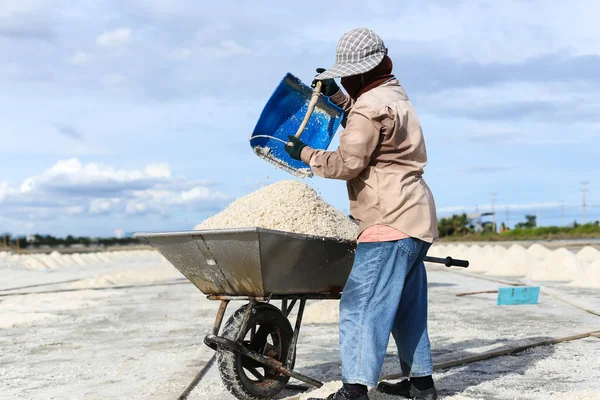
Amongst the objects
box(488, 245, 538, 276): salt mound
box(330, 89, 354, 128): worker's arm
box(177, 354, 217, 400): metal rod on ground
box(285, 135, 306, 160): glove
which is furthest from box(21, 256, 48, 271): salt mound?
box(285, 135, 306, 160): glove

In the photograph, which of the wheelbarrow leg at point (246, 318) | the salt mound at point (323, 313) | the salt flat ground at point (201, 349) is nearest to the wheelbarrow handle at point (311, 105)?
the wheelbarrow leg at point (246, 318)

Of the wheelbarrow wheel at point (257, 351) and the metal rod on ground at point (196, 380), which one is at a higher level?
the wheelbarrow wheel at point (257, 351)

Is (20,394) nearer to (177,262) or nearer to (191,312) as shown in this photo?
(177,262)

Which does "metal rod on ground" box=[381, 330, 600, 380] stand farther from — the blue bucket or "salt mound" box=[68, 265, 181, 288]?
"salt mound" box=[68, 265, 181, 288]

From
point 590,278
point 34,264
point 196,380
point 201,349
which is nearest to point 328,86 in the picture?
point 196,380

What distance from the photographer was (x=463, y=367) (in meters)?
4.37

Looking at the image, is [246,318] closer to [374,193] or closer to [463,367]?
[374,193]

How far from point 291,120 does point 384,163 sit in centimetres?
75

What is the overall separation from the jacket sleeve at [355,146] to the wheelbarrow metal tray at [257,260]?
0.40 m

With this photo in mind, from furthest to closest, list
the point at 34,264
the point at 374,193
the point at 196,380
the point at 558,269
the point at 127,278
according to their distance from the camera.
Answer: the point at 34,264, the point at 127,278, the point at 558,269, the point at 196,380, the point at 374,193

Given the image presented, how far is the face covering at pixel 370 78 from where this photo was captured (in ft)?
10.4

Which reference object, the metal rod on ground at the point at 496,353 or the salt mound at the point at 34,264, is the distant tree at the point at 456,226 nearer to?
the salt mound at the point at 34,264

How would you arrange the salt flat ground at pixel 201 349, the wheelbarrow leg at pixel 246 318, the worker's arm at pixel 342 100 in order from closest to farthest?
the wheelbarrow leg at pixel 246 318
the worker's arm at pixel 342 100
the salt flat ground at pixel 201 349

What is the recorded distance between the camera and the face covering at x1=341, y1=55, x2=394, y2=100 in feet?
10.4
